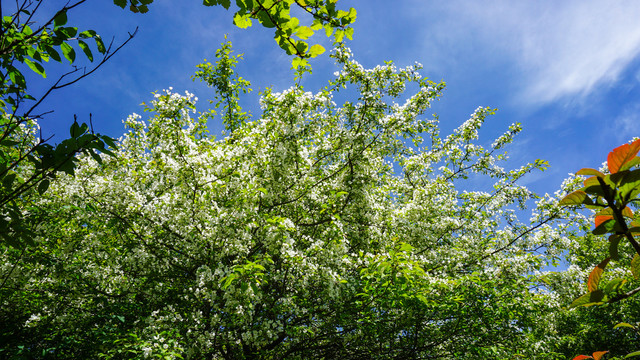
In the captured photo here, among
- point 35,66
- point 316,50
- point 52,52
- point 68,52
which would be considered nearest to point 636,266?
point 316,50

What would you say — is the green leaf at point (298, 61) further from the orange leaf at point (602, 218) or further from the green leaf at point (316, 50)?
the orange leaf at point (602, 218)

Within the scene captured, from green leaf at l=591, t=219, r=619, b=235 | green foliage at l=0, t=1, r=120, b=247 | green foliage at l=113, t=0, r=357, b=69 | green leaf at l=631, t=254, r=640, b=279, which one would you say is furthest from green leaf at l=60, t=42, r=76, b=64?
green leaf at l=631, t=254, r=640, b=279

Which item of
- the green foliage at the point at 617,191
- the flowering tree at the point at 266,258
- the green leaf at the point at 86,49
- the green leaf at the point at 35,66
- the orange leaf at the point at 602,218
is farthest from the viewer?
the flowering tree at the point at 266,258

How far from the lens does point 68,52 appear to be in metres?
2.79

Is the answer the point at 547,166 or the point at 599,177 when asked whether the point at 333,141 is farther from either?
the point at 599,177

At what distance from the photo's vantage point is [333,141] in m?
9.89

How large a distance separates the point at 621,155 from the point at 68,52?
3.90 metres

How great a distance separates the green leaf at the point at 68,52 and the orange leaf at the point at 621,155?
385 centimetres

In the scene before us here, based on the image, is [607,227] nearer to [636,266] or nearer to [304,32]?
[636,266]

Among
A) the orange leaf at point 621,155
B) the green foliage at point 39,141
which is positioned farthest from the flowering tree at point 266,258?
the orange leaf at point 621,155

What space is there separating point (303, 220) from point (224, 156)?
285 cm

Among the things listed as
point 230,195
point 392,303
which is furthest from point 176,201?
point 392,303

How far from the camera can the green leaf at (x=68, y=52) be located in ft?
8.99

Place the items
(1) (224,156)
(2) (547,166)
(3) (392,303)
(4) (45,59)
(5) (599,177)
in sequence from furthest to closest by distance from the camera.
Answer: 1. (2) (547,166)
2. (1) (224,156)
3. (3) (392,303)
4. (4) (45,59)
5. (5) (599,177)
